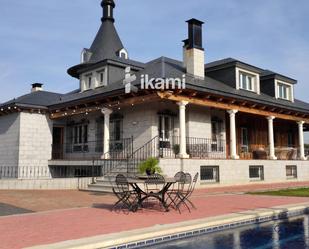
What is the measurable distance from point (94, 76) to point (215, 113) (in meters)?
7.68

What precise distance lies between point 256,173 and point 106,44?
1400 centimetres

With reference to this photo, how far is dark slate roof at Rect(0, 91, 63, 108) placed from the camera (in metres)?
20.7

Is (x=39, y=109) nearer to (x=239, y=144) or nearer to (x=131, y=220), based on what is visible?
(x=239, y=144)

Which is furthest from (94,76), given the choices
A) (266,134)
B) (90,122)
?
(266,134)

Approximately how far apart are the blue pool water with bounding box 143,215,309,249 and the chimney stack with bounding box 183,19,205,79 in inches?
515

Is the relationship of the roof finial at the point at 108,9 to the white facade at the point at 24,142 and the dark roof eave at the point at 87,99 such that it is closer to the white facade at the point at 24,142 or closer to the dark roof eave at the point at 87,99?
the dark roof eave at the point at 87,99

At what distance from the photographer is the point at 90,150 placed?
21.3 meters

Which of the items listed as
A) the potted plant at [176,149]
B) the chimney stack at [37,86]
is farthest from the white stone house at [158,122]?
the chimney stack at [37,86]

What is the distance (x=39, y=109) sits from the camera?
849 inches

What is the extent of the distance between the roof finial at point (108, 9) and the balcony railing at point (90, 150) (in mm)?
11149

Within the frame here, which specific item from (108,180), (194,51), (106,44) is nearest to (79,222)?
(108,180)

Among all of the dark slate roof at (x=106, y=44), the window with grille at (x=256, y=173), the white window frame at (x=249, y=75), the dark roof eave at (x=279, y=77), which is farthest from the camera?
the dark slate roof at (x=106, y=44)

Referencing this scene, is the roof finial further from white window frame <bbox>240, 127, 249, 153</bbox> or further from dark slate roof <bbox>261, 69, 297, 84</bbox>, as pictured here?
white window frame <bbox>240, 127, 249, 153</bbox>

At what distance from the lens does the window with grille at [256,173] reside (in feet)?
66.7
